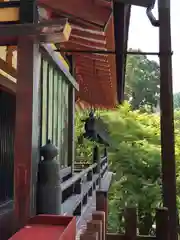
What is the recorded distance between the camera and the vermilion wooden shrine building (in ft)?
7.39

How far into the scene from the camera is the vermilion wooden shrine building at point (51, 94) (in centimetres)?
225

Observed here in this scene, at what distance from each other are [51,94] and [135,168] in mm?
3838

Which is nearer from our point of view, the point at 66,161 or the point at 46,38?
the point at 46,38

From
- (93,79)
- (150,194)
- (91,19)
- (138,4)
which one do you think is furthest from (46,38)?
(150,194)

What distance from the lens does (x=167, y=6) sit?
395cm

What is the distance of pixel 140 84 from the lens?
1129 inches

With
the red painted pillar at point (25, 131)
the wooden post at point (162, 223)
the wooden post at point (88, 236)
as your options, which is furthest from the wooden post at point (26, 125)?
the wooden post at point (162, 223)

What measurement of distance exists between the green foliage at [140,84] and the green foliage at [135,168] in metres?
18.8

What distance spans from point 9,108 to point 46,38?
1.79 meters

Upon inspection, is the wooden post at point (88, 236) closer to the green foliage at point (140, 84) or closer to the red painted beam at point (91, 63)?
the red painted beam at point (91, 63)

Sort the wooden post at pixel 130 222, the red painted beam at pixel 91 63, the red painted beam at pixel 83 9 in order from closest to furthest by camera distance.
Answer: the red painted beam at pixel 83 9 < the wooden post at pixel 130 222 < the red painted beam at pixel 91 63

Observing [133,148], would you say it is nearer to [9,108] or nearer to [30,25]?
[9,108]

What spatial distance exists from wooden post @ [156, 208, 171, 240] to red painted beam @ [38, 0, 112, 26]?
1758 mm

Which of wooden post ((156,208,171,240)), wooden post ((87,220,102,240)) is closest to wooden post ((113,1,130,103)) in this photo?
wooden post ((156,208,171,240))
